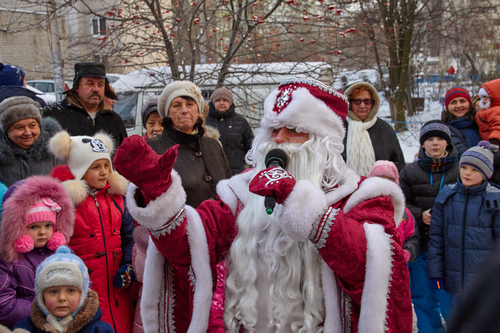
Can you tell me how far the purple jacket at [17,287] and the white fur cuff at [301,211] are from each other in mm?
1718

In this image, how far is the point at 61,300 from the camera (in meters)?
2.40

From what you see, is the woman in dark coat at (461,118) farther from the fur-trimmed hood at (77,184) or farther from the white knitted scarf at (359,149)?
the fur-trimmed hood at (77,184)

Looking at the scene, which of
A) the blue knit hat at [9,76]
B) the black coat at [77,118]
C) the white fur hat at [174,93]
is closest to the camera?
the white fur hat at [174,93]

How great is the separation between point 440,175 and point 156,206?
10.3ft

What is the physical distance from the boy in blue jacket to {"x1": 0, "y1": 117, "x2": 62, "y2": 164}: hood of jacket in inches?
123

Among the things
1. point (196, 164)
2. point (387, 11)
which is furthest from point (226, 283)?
point (387, 11)

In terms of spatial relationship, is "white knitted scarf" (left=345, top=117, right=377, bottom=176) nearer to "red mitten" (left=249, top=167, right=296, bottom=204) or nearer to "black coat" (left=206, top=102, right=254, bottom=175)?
"black coat" (left=206, top=102, right=254, bottom=175)

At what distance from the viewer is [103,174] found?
313cm

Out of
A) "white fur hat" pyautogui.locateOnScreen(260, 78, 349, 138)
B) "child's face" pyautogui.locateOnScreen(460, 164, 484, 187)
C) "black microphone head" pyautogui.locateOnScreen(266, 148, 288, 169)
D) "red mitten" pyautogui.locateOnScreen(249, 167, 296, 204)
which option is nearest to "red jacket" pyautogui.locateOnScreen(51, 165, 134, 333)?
"white fur hat" pyautogui.locateOnScreen(260, 78, 349, 138)

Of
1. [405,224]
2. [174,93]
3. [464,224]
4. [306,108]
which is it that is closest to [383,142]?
[405,224]

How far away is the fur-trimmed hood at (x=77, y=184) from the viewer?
2.99 m

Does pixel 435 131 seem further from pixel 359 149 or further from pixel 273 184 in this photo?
pixel 273 184

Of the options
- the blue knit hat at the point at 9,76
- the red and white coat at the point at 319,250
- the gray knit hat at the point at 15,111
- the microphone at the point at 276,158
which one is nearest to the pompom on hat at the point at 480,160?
the red and white coat at the point at 319,250

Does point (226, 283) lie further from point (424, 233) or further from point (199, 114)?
point (424, 233)
